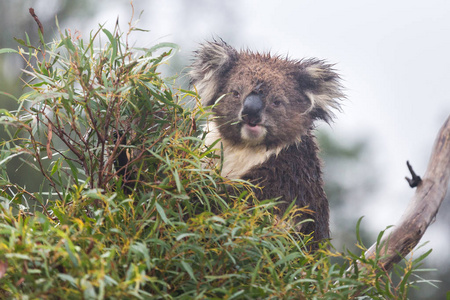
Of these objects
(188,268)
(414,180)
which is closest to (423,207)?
(414,180)

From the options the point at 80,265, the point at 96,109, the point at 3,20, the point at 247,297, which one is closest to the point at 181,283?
the point at 247,297

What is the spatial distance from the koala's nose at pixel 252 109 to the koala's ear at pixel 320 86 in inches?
9.5

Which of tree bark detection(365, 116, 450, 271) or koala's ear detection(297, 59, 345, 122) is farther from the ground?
koala's ear detection(297, 59, 345, 122)

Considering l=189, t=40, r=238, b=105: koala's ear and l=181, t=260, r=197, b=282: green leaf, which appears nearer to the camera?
l=181, t=260, r=197, b=282: green leaf

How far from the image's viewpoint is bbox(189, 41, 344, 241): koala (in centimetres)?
174

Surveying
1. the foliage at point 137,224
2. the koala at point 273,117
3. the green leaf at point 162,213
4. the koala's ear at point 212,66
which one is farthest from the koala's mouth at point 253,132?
the green leaf at point 162,213

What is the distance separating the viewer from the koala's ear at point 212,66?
1939 millimetres

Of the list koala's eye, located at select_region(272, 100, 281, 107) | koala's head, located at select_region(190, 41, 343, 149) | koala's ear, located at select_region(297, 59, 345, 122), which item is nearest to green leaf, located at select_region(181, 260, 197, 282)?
koala's head, located at select_region(190, 41, 343, 149)

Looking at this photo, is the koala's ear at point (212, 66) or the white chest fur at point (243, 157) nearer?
the white chest fur at point (243, 157)

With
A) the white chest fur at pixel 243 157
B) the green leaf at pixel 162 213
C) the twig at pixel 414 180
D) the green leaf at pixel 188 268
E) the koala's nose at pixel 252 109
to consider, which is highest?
the koala's nose at pixel 252 109

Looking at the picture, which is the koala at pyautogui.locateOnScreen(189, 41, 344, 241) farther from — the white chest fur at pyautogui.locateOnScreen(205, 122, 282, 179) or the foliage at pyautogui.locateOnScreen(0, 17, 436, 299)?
the foliage at pyautogui.locateOnScreen(0, 17, 436, 299)

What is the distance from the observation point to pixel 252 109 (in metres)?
1.74

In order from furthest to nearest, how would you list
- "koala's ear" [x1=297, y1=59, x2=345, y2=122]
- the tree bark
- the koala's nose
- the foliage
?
"koala's ear" [x1=297, y1=59, x2=345, y2=122] < the koala's nose < the tree bark < the foliage

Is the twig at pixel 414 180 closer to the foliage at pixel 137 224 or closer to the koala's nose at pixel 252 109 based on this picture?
the foliage at pixel 137 224
